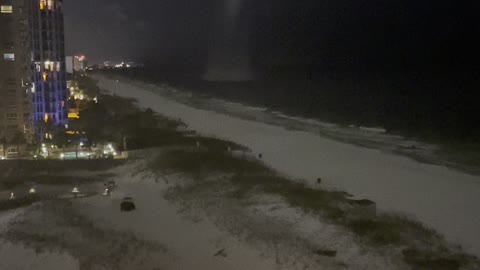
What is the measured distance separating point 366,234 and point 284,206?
308 centimetres

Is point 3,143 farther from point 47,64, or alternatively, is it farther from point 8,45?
point 47,64

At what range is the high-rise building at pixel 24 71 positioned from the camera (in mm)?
26391

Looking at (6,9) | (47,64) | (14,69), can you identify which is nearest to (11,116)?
(14,69)

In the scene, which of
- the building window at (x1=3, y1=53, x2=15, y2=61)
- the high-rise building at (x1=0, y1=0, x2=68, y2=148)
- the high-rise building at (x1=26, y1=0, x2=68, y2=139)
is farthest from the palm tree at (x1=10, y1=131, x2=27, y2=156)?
the building window at (x1=3, y1=53, x2=15, y2=61)

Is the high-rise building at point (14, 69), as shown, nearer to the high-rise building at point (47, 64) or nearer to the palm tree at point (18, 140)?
the high-rise building at point (47, 64)

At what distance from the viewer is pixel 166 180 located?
64.3 feet

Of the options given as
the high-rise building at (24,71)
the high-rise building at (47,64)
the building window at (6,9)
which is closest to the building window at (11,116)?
the high-rise building at (24,71)

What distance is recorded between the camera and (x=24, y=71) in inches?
1054

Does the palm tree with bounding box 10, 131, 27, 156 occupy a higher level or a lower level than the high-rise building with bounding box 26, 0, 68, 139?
lower

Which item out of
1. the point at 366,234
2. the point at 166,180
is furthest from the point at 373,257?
the point at 166,180

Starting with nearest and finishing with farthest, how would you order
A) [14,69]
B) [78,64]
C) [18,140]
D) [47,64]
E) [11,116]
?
[18,140], [11,116], [14,69], [47,64], [78,64]

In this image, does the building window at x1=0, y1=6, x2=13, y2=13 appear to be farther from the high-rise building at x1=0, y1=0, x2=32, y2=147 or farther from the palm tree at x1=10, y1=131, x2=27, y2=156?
the palm tree at x1=10, y1=131, x2=27, y2=156

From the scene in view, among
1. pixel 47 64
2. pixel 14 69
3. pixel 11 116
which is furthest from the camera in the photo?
pixel 47 64

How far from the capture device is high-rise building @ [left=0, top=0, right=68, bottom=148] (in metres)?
26.4
